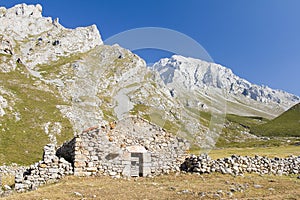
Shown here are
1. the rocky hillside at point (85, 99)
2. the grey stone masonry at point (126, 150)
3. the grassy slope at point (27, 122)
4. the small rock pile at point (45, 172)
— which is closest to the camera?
the small rock pile at point (45, 172)

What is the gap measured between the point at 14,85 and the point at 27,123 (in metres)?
38.3

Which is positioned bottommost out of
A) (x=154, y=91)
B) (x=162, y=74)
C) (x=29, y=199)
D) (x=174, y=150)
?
(x=29, y=199)

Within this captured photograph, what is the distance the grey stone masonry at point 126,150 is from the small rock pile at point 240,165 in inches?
61.7

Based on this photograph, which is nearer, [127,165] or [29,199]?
[29,199]

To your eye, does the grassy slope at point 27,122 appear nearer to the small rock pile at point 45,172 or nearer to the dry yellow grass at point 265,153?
the dry yellow grass at point 265,153

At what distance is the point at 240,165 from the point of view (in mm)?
22141

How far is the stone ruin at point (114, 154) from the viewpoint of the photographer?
63.7 feet

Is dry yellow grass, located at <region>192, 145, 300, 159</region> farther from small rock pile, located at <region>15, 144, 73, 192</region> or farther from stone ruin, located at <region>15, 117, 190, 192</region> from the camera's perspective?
small rock pile, located at <region>15, 144, 73, 192</region>

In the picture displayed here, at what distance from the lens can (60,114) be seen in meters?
92.0

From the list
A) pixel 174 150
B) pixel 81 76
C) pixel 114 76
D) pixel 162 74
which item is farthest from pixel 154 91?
pixel 174 150

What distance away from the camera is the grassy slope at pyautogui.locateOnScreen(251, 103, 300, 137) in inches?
6101

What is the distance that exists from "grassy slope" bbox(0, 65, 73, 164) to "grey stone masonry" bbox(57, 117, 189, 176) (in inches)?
1403

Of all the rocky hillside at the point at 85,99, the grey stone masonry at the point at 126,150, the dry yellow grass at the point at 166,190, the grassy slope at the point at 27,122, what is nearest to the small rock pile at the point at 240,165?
the grey stone masonry at the point at 126,150

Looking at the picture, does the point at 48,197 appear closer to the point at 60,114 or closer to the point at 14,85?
the point at 60,114
